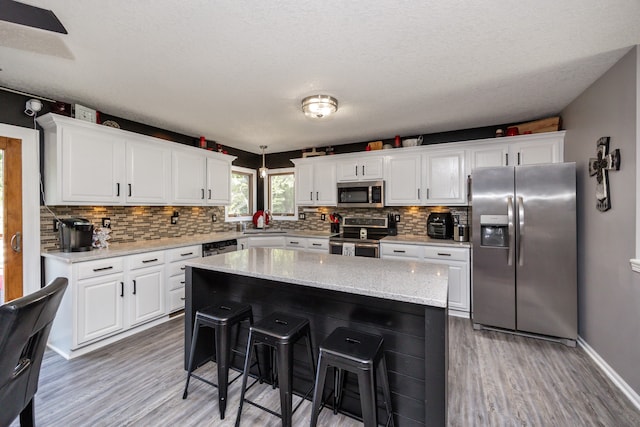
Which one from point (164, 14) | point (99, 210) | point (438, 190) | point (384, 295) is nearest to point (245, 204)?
point (99, 210)

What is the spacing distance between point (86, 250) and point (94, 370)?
1196 mm

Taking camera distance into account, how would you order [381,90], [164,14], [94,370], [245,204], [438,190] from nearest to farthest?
[164,14] → [94,370] → [381,90] → [438,190] → [245,204]

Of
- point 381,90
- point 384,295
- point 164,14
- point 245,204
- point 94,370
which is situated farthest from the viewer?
point 245,204

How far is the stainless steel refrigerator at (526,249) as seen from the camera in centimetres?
292

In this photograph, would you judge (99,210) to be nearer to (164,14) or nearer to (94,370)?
(94,370)

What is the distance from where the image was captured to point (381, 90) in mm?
2754

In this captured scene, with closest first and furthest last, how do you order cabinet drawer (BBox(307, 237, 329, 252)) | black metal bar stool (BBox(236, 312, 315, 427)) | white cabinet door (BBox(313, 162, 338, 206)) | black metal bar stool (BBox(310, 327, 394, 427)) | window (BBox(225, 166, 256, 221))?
black metal bar stool (BBox(310, 327, 394, 427)) < black metal bar stool (BBox(236, 312, 315, 427)) < cabinet drawer (BBox(307, 237, 329, 252)) < white cabinet door (BBox(313, 162, 338, 206)) < window (BBox(225, 166, 256, 221))

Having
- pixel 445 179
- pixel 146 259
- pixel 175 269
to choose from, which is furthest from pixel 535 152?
pixel 146 259

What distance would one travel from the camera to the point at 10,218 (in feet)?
9.04

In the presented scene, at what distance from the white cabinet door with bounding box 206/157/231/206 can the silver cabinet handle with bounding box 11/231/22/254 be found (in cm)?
203

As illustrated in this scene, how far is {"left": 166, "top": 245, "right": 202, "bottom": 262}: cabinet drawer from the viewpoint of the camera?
3.46 metres

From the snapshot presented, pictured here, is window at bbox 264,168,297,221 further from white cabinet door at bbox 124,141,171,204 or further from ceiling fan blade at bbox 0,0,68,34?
ceiling fan blade at bbox 0,0,68,34

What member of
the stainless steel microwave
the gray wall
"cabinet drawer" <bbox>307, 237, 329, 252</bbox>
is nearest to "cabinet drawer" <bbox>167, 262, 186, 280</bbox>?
"cabinet drawer" <bbox>307, 237, 329, 252</bbox>

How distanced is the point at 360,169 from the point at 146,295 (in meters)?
3.36
